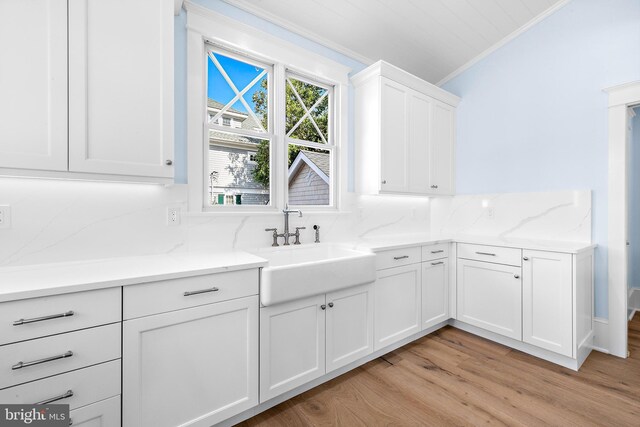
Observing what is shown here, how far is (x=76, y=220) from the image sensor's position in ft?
5.37

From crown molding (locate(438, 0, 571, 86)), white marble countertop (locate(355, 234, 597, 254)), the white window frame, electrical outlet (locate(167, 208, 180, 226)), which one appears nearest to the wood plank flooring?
white marble countertop (locate(355, 234, 597, 254))

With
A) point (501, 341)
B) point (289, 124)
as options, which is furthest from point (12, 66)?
point (501, 341)

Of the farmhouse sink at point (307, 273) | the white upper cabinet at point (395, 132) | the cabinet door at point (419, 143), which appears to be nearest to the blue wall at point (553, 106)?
the white upper cabinet at point (395, 132)

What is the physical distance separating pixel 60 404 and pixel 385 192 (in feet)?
8.05

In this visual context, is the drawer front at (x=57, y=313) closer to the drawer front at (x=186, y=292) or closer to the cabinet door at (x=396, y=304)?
the drawer front at (x=186, y=292)

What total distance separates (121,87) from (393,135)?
2126mm

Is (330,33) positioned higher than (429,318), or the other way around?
(330,33)

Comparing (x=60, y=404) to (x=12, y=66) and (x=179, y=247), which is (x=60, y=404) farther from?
(x=12, y=66)

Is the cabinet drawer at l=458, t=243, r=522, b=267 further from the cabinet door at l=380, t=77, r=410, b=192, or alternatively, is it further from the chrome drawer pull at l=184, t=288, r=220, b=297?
the chrome drawer pull at l=184, t=288, r=220, b=297

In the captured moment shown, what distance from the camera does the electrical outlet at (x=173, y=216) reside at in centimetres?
191

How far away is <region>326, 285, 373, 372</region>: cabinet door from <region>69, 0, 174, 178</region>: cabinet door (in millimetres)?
1317

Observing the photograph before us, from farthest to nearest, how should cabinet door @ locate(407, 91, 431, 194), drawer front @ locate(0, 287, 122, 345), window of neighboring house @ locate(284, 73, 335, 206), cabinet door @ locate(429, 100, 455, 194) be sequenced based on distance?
cabinet door @ locate(429, 100, 455, 194)
cabinet door @ locate(407, 91, 431, 194)
window of neighboring house @ locate(284, 73, 335, 206)
drawer front @ locate(0, 287, 122, 345)

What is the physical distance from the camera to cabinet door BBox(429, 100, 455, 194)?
3217 millimetres

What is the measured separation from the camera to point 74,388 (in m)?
1.17
